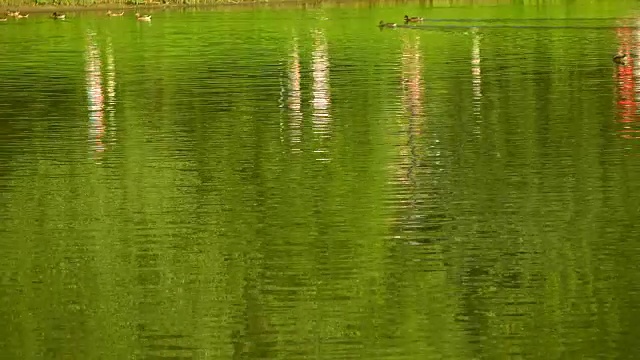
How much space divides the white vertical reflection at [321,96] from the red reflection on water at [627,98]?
575 cm

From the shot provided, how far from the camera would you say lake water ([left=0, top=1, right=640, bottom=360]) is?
17.0 meters

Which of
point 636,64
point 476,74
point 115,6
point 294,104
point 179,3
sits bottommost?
point 636,64

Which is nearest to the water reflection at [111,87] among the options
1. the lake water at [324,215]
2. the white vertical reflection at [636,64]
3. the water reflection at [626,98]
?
the lake water at [324,215]

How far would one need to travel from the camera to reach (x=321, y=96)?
137ft

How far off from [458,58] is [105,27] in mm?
31402

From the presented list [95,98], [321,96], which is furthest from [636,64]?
[95,98]

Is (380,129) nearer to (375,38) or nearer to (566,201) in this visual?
(566,201)

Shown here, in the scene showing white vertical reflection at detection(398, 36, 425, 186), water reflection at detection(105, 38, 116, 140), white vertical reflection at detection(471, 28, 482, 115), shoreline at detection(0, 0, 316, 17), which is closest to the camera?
white vertical reflection at detection(398, 36, 425, 186)

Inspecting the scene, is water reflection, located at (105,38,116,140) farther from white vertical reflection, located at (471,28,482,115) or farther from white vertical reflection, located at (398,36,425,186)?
white vertical reflection, located at (471,28,482,115)

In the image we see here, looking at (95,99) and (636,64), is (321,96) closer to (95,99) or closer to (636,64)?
(95,99)

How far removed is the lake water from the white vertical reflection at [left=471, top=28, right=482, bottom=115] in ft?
0.85

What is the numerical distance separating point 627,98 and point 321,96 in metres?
7.37

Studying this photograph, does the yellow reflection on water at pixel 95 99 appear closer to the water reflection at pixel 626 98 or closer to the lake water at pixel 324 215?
the lake water at pixel 324 215

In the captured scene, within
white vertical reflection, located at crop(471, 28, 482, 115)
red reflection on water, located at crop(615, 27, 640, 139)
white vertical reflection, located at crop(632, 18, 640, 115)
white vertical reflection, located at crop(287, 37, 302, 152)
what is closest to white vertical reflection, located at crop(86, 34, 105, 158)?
white vertical reflection, located at crop(287, 37, 302, 152)
